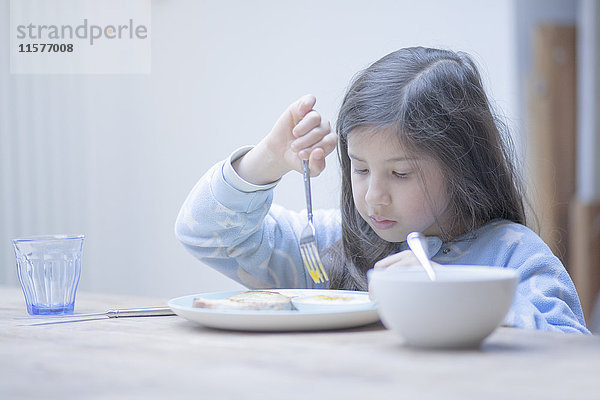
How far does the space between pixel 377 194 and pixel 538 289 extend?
0.29 metres

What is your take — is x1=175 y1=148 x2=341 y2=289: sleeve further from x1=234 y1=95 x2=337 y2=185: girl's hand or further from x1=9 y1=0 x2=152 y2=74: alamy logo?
x1=9 y1=0 x2=152 y2=74: alamy logo

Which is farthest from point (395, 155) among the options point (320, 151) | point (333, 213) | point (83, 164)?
point (83, 164)

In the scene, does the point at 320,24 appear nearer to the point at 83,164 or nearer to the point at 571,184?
the point at 83,164

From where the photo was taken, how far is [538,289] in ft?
3.71

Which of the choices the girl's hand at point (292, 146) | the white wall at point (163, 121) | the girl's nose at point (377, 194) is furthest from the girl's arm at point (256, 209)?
the white wall at point (163, 121)

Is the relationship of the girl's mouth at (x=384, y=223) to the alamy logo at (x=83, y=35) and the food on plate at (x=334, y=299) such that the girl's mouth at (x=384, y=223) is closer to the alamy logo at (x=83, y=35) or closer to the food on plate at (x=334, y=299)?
the food on plate at (x=334, y=299)

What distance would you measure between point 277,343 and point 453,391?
0.27m

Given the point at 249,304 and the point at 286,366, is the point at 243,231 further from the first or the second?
the point at 286,366

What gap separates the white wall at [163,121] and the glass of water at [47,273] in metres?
1.56

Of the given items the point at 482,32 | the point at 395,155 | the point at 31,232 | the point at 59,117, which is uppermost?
the point at 482,32

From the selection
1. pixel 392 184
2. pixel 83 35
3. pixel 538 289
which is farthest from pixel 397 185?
pixel 83 35

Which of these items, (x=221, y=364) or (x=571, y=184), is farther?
(x=571, y=184)

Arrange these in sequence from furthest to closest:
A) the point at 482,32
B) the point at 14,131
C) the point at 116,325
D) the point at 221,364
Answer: the point at 14,131 → the point at 482,32 → the point at 116,325 → the point at 221,364

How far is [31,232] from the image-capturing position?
3074 millimetres
